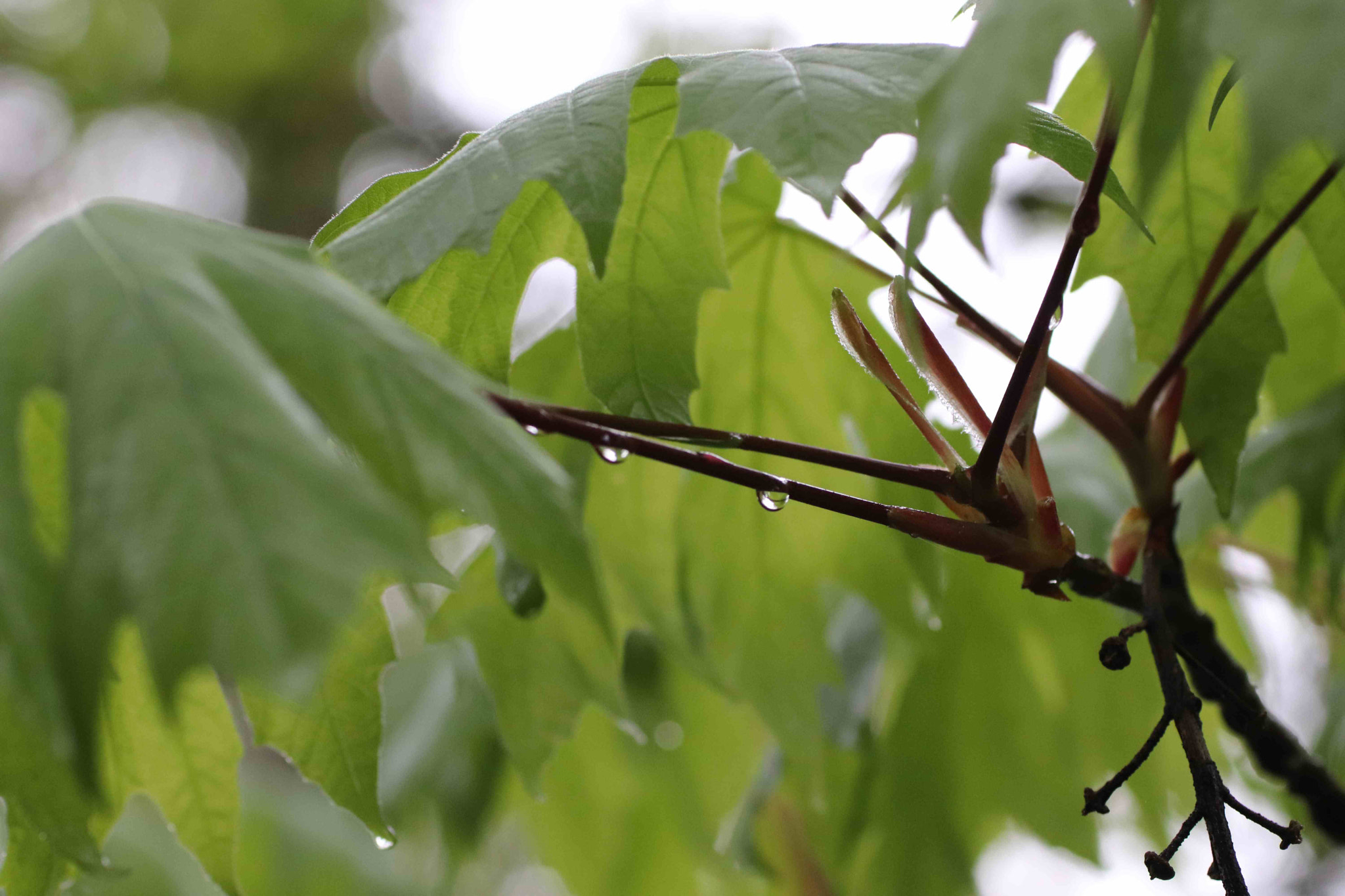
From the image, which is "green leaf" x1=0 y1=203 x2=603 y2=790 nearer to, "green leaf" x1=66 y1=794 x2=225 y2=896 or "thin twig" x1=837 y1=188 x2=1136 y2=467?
"thin twig" x1=837 y1=188 x2=1136 y2=467

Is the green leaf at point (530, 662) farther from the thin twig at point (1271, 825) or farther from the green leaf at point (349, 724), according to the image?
the thin twig at point (1271, 825)

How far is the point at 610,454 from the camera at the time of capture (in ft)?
1.82

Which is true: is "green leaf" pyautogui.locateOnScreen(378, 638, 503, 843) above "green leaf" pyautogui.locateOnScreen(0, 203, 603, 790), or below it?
below

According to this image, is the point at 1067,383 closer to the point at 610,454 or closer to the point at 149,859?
the point at 610,454

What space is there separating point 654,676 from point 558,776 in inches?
6.4

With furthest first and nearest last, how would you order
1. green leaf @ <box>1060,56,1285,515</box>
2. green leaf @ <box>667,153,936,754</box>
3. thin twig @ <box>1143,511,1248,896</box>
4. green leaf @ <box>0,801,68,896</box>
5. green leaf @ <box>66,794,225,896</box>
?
green leaf @ <box>66,794,225,896</box>
green leaf @ <box>667,153,936,754</box>
green leaf @ <box>1060,56,1285,515</box>
green leaf @ <box>0,801,68,896</box>
thin twig @ <box>1143,511,1248,896</box>

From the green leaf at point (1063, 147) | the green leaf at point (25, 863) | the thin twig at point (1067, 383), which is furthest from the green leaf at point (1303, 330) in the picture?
the green leaf at point (25, 863)

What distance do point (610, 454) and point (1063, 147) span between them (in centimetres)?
27

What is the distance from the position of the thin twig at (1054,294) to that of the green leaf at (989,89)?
43 mm

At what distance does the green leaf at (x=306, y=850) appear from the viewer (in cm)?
139

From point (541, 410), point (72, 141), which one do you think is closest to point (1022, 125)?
point (541, 410)

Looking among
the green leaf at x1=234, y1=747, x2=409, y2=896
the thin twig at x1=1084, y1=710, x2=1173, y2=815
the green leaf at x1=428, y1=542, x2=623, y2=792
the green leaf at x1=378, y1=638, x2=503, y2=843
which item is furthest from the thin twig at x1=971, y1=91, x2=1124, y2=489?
the green leaf at x1=234, y1=747, x2=409, y2=896

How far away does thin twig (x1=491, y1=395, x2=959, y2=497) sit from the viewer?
43 cm

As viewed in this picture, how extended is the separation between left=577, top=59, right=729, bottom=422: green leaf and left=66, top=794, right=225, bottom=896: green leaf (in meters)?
0.61
